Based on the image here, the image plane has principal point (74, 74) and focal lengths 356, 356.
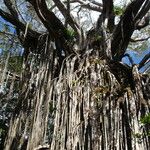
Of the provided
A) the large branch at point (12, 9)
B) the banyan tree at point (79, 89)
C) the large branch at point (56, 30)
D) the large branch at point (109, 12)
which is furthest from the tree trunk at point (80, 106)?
the large branch at point (109, 12)

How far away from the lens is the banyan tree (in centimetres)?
309

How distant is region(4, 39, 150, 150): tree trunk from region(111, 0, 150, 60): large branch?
34 centimetres

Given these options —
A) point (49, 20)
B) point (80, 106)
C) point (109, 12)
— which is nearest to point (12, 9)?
point (49, 20)

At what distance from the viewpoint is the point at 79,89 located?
3447 mm

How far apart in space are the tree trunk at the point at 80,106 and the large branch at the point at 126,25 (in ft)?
1.12

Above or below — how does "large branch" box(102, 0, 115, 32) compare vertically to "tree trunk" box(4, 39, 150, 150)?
above

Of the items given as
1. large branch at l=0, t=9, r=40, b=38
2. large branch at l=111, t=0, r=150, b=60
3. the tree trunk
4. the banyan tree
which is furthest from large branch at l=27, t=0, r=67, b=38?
large branch at l=111, t=0, r=150, b=60

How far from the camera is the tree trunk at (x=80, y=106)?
3.06 meters

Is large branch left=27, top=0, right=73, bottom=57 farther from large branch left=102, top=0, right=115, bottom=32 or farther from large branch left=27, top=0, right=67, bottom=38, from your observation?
large branch left=102, top=0, right=115, bottom=32

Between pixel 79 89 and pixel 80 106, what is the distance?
0.21 m

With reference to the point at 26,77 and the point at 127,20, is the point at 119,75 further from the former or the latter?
the point at 26,77

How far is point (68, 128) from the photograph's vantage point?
3.07 metres

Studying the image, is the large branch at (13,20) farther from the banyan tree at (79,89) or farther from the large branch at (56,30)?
the large branch at (56,30)

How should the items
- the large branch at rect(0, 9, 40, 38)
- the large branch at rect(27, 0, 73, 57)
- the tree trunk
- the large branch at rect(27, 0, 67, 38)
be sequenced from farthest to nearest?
the large branch at rect(0, 9, 40, 38)
the large branch at rect(27, 0, 73, 57)
the large branch at rect(27, 0, 67, 38)
the tree trunk
